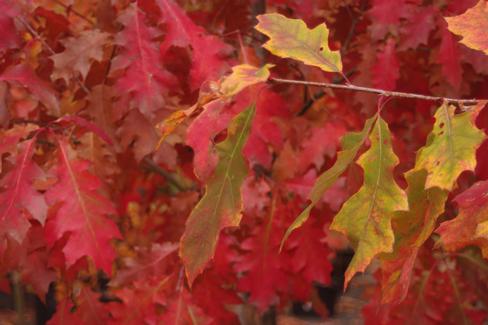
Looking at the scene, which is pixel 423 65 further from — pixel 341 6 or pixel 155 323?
pixel 155 323

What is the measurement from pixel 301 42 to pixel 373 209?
0.87 feet

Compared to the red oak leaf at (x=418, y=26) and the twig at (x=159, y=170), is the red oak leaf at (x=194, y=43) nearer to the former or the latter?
the red oak leaf at (x=418, y=26)

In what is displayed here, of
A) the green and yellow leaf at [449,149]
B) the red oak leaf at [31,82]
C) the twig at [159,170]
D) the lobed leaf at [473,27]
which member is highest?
the lobed leaf at [473,27]

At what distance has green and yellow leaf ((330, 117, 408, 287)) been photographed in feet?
2.80

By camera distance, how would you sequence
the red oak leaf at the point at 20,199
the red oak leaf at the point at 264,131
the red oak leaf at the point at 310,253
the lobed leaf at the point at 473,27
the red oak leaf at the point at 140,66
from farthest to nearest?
the red oak leaf at the point at 310,253 < the red oak leaf at the point at 264,131 < the red oak leaf at the point at 140,66 < the red oak leaf at the point at 20,199 < the lobed leaf at the point at 473,27

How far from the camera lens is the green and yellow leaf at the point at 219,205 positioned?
3.13 feet

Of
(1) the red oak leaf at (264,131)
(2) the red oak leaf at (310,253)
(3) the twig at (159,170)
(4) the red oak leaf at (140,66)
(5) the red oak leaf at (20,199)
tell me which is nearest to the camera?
(5) the red oak leaf at (20,199)

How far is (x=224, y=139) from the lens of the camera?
63.9 inches

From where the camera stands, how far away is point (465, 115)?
88cm

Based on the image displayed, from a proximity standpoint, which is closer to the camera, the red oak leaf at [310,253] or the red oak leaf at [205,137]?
the red oak leaf at [205,137]

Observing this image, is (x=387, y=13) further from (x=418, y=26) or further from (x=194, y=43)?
(x=194, y=43)

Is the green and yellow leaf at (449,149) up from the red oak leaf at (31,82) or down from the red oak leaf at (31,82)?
up

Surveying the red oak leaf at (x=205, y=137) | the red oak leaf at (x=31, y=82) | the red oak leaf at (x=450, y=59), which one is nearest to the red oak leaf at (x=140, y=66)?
the red oak leaf at (x=31, y=82)

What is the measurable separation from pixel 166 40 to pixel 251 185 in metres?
Answer: 0.44
